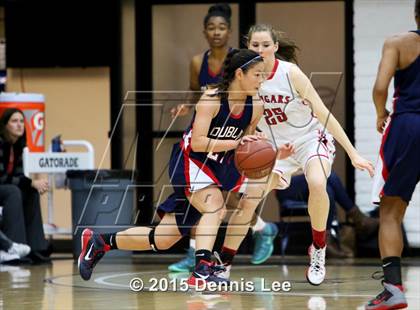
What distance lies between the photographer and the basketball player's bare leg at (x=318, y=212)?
870 cm

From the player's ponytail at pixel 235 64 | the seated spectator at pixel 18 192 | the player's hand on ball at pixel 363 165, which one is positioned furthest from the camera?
the seated spectator at pixel 18 192

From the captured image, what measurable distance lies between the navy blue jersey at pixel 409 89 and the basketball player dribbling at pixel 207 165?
1.47 meters

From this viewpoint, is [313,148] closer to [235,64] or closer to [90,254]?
[235,64]

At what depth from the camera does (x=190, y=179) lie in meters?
8.54

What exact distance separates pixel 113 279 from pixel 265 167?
1.95 m

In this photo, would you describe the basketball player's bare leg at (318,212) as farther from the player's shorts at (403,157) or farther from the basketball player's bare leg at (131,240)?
the player's shorts at (403,157)

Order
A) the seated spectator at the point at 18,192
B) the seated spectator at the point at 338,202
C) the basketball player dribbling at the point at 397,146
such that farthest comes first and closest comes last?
the seated spectator at the point at 338,202 → the seated spectator at the point at 18,192 → the basketball player dribbling at the point at 397,146

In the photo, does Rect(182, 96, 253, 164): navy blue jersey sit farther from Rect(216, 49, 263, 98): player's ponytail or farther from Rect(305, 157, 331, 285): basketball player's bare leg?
Rect(305, 157, 331, 285): basketball player's bare leg

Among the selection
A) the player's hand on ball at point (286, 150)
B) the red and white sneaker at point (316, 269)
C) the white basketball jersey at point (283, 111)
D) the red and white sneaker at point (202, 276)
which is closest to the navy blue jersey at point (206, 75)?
the white basketball jersey at point (283, 111)

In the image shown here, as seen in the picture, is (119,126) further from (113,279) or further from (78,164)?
(113,279)

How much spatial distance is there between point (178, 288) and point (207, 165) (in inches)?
38.7

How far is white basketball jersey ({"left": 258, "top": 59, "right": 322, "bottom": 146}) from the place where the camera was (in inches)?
350

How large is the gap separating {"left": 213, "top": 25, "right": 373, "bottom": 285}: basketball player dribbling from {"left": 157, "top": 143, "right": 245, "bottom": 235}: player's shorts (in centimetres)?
30

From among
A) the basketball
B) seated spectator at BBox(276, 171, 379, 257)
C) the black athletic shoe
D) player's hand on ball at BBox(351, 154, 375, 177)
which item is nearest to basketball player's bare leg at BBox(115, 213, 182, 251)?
the black athletic shoe
